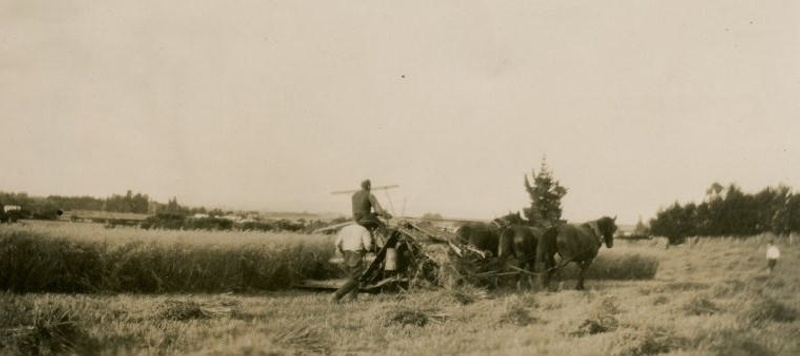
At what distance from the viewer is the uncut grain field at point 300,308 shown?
6.24 m

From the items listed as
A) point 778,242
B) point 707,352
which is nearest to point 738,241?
point 778,242

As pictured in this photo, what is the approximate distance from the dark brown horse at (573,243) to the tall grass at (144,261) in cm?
535

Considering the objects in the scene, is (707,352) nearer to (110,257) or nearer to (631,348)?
(631,348)

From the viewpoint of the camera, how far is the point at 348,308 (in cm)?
Answer: 929

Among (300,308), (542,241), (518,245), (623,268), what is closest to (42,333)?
(300,308)

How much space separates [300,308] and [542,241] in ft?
23.6

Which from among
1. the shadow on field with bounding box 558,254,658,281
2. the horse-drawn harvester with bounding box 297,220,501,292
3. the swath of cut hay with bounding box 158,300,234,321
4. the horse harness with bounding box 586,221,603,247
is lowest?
the shadow on field with bounding box 558,254,658,281

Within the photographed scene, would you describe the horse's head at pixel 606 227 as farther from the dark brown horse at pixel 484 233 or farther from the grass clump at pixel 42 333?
the grass clump at pixel 42 333

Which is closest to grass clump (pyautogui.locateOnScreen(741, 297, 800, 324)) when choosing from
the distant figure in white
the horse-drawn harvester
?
the distant figure in white

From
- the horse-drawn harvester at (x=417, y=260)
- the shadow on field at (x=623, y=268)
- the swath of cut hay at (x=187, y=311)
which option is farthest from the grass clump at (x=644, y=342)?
the shadow on field at (x=623, y=268)

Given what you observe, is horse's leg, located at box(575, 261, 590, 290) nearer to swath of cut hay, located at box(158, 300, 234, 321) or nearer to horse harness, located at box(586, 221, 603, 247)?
horse harness, located at box(586, 221, 603, 247)

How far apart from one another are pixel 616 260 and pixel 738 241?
7.50 m

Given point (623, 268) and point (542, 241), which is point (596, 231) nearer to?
point (542, 241)

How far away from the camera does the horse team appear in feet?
47.1
